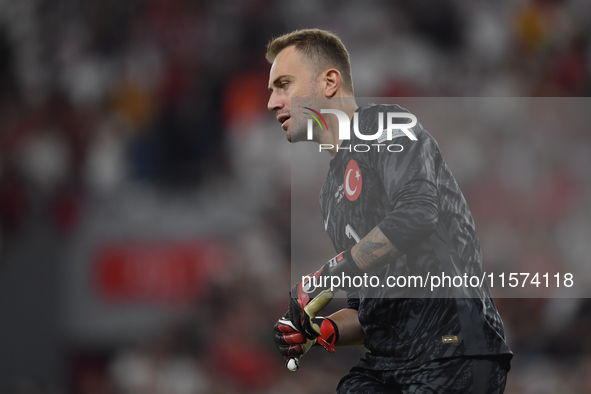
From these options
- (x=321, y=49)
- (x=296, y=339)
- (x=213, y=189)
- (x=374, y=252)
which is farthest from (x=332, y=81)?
(x=213, y=189)

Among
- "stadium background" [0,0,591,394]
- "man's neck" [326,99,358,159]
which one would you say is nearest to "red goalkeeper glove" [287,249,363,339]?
"man's neck" [326,99,358,159]

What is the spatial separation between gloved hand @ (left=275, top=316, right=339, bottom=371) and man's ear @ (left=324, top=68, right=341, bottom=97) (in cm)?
96

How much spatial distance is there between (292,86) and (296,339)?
1037mm

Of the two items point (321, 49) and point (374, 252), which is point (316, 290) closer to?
point (374, 252)

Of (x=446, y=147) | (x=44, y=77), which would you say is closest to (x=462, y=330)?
(x=446, y=147)

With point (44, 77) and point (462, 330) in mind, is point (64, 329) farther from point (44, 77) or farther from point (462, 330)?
point (462, 330)

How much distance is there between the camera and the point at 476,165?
657 centimetres

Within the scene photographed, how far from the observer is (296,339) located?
254 centimetres

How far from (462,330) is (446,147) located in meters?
4.51

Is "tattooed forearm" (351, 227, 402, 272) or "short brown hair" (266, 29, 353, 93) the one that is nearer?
"tattooed forearm" (351, 227, 402, 272)

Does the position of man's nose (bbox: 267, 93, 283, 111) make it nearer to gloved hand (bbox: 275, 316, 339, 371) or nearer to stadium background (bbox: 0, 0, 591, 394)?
gloved hand (bbox: 275, 316, 339, 371)

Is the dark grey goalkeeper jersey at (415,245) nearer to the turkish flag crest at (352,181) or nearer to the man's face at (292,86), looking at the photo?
the turkish flag crest at (352,181)

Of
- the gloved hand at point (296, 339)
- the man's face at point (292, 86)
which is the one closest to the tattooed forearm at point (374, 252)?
the gloved hand at point (296, 339)

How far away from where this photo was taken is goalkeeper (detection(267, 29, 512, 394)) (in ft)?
7.29
